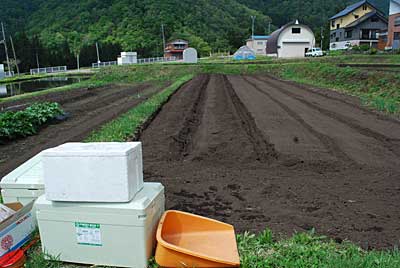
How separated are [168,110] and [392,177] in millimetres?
7936

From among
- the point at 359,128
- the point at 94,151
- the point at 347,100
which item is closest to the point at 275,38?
the point at 347,100

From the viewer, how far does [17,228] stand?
9.96 ft

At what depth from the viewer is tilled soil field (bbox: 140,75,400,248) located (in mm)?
4035

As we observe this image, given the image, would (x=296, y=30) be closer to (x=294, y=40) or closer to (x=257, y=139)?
(x=294, y=40)

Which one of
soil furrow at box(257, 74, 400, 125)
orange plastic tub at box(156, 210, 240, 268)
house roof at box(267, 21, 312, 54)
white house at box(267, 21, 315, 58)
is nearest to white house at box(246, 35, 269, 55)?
house roof at box(267, 21, 312, 54)

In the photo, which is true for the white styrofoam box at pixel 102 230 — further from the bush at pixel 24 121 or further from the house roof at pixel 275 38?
the house roof at pixel 275 38

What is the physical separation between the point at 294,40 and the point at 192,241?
5065 centimetres

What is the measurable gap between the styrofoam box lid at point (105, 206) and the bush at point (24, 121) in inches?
260

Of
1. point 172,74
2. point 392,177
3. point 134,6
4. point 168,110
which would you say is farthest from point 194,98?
point 134,6

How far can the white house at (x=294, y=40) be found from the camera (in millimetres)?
49562

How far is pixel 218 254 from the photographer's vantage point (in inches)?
114

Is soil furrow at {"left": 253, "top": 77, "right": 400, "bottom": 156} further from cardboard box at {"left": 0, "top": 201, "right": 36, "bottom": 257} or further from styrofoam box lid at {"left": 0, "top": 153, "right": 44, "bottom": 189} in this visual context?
cardboard box at {"left": 0, "top": 201, "right": 36, "bottom": 257}

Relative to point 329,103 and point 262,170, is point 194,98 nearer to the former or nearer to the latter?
point 329,103

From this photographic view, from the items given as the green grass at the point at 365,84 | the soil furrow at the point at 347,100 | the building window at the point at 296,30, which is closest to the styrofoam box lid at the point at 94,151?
the soil furrow at the point at 347,100
